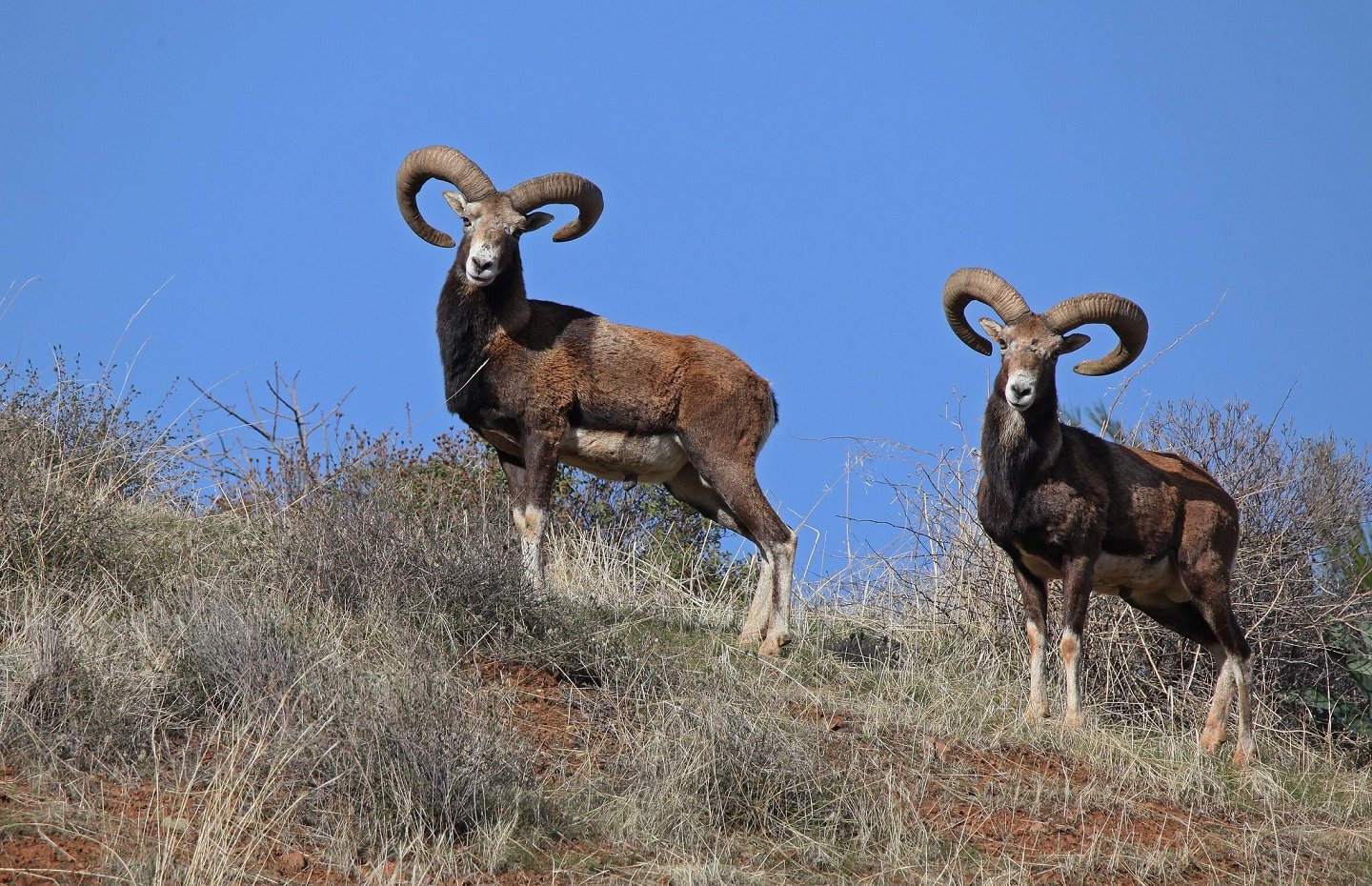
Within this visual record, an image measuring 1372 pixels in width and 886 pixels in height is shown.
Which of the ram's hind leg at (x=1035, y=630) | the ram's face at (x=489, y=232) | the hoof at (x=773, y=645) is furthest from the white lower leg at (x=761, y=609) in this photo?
the ram's face at (x=489, y=232)

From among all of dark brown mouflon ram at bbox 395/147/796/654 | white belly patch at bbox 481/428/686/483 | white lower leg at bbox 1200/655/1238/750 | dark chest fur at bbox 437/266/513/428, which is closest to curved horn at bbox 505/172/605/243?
dark brown mouflon ram at bbox 395/147/796/654

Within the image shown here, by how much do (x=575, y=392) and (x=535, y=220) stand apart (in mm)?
1377

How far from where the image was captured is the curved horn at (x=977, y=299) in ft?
34.6

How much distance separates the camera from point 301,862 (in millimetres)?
6473

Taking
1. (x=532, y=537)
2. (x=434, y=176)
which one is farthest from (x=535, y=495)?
(x=434, y=176)

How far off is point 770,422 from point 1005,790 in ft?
11.3

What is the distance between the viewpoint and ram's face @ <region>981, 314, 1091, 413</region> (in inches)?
397

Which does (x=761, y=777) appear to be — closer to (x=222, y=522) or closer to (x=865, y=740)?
(x=865, y=740)

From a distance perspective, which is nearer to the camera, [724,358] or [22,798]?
[22,798]

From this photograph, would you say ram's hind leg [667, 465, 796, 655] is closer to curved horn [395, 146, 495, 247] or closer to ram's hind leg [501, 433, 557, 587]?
ram's hind leg [501, 433, 557, 587]

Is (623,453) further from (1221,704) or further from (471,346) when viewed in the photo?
(1221,704)

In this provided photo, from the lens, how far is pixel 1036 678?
33.2 feet

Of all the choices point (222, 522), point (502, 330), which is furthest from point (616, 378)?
point (222, 522)

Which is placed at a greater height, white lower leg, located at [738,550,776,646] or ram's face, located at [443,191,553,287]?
ram's face, located at [443,191,553,287]
